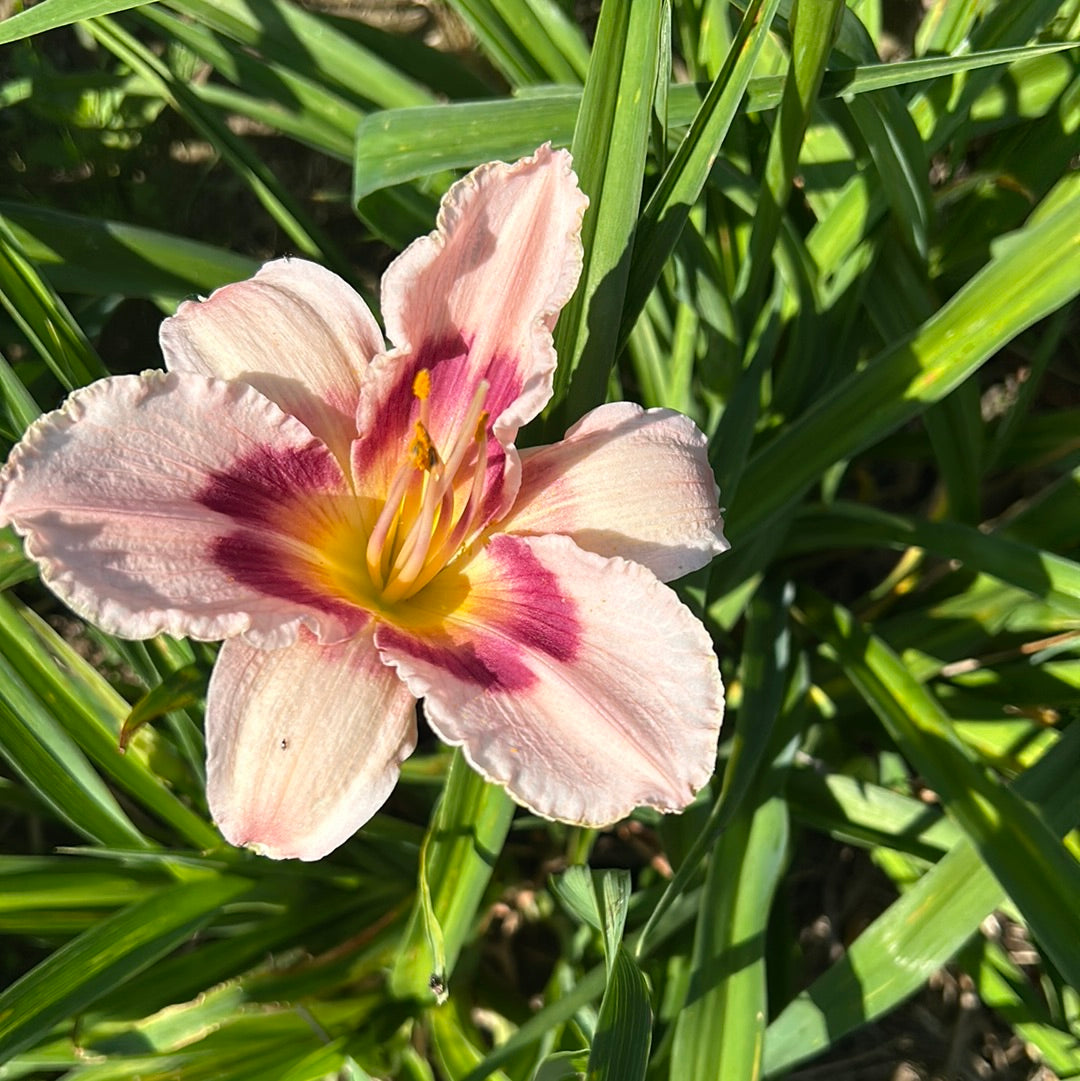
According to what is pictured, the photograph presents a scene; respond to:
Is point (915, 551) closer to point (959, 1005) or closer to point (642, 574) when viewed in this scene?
point (959, 1005)

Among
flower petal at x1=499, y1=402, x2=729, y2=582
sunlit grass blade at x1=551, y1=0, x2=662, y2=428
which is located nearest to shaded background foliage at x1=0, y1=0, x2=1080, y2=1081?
sunlit grass blade at x1=551, y1=0, x2=662, y2=428

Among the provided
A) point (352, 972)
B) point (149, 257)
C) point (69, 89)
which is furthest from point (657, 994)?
A: point (69, 89)

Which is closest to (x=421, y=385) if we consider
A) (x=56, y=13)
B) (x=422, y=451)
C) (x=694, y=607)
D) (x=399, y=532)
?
(x=422, y=451)

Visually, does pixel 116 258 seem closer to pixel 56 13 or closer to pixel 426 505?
pixel 56 13

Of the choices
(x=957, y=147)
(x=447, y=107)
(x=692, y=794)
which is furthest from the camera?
(x=957, y=147)

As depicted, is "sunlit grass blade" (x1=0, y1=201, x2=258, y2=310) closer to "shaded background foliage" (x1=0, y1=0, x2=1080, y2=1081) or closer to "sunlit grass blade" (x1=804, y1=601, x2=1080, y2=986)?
"shaded background foliage" (x1=0, y1=0, x2=1080, y2=1081)
